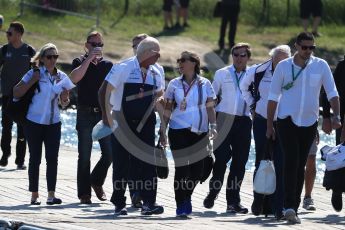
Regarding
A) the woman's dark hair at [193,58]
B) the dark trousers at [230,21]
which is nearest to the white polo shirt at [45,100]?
the woman's dark hair at [193,58]

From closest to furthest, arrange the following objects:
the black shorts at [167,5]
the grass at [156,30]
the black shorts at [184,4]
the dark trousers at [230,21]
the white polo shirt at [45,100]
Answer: the white polo shirt at [45,100]
the dark trousers at [230,21]
the grass at [156,30]
the black shorts at [167,5]
the black shorts at [184,4]

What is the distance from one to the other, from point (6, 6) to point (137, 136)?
1854 centimetres

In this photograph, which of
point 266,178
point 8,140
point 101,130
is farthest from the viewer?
point 8,140

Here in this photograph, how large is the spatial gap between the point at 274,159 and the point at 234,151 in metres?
1.02

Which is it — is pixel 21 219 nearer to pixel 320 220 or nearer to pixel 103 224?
pixel 103 224

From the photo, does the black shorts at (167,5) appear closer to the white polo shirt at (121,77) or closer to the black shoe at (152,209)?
the white polo shirt at (121,77)

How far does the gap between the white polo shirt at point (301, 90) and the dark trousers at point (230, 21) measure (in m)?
17.5

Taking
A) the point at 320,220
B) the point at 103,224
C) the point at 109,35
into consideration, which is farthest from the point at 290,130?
the point at 109,35

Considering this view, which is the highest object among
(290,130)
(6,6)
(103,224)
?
(6,6)

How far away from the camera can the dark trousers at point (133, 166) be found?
1305cm

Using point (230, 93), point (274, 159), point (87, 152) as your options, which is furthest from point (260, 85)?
point (87, 152)

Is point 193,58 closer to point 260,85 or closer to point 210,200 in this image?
point 260,85

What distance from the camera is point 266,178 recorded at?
13.1 m

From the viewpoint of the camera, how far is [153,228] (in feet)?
38.8
